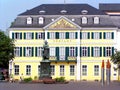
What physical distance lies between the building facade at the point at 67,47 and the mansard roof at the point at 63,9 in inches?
102

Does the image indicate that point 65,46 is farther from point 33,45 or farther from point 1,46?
point 1,46

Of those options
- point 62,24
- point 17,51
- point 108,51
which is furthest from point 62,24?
point 108,51

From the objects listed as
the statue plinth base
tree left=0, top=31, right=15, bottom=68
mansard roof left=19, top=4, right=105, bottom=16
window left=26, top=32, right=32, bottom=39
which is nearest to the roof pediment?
mansard roof left=19, top=4, right=105, bottom=16

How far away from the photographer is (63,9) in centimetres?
10031

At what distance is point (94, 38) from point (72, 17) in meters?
5.26

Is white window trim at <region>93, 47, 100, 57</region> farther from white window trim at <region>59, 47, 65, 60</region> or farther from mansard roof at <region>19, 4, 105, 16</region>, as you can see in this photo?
mansard roof at <region>19, 4, 105, 16</region>

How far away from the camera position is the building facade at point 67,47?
95812 mm

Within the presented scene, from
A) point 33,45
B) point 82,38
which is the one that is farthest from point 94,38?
point 33,45

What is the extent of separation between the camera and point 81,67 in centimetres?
9688

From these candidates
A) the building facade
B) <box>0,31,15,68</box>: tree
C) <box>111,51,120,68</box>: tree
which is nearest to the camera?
<box>111,51,120,68</box>: tree

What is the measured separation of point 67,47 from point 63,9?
7.50 m

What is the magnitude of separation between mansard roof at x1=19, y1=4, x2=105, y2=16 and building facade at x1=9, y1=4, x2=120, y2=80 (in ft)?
8.49

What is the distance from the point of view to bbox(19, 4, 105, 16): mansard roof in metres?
99.1

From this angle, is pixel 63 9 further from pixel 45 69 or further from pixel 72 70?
pixel 45 69
